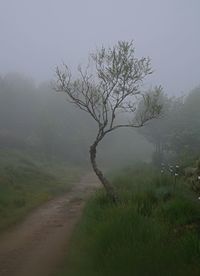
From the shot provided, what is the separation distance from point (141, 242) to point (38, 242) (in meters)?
5.03

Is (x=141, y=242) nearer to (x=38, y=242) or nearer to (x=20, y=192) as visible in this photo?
(x=38, y=242)

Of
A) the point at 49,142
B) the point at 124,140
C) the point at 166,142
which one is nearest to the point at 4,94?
the point at 49,142

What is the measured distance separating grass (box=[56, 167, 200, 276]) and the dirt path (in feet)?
2.16

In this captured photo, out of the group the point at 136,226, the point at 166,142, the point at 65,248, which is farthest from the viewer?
the point at 166,142

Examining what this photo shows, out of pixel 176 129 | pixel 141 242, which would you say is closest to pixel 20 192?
pixel 141 242

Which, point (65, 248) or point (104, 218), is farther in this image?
point (65, 248)

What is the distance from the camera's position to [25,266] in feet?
33.5

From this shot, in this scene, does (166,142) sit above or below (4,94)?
below

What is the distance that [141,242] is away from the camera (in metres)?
8.52

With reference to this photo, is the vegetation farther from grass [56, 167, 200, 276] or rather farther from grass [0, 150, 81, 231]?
grass [56, 167, 200, 276]

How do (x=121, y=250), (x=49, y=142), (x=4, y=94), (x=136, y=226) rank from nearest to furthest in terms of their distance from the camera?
(x=121, y=250) → (x=136, y=226) → (x=49, y=142) → (x=4, y=94)

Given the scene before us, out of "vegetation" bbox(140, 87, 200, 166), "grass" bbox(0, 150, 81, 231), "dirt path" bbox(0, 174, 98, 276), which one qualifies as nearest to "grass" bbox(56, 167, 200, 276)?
"dirt path" bbox(0, 174, 98, 276)

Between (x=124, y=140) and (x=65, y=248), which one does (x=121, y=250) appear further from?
(x=124, y=140)

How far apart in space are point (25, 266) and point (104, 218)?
7.80 feet
